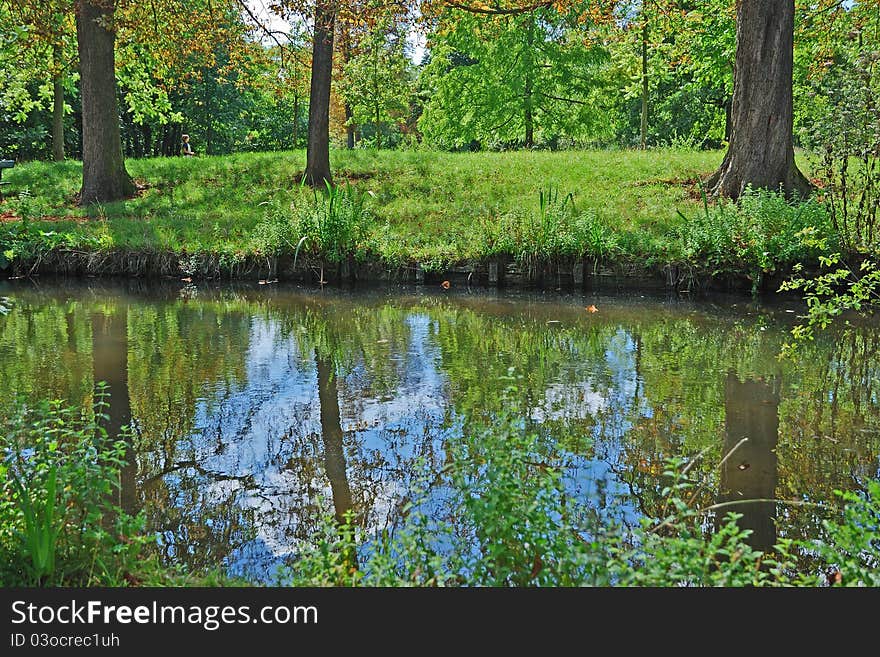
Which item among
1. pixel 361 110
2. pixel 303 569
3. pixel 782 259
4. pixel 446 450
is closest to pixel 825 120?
pixel 782 259

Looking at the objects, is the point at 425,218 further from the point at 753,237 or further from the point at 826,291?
Result: the point at 826,291

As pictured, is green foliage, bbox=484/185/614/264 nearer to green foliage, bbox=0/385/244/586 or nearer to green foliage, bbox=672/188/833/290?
green foliage, bbox=672/188/833/290

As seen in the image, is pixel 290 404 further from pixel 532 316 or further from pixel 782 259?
pixel 782 259

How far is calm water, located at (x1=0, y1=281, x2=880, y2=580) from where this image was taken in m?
3.80

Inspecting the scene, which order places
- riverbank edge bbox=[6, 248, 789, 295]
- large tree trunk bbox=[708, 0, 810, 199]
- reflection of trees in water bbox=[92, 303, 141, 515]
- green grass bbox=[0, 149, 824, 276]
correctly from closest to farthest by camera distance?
1. reflection of trees in water bbox=[92, 303, 141, 515]
2. riverbank edge bbox=[6, 248, 789, 295]
3. green grass bbox=[0, 149, 824, 276]
4. large tree trunk bbox=[708, 0, 810, 199]

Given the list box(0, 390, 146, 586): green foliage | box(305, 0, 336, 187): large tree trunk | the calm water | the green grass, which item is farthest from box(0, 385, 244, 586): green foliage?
box(305, 0, 336, 187): large tree trunk

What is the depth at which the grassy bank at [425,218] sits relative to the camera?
10.0 meters

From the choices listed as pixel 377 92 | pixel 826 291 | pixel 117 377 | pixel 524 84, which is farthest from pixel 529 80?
pixel 826 291

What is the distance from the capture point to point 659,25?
15.3 metres

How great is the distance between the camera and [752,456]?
14.2ft

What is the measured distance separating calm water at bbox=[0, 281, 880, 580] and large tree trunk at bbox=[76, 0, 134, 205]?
614cm

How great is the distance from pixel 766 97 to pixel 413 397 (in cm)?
839

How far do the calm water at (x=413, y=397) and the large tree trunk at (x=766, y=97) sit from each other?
3.04m

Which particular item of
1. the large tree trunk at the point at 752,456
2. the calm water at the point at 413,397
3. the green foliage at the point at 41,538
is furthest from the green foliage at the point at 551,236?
the green foliage at the point at 41,538
